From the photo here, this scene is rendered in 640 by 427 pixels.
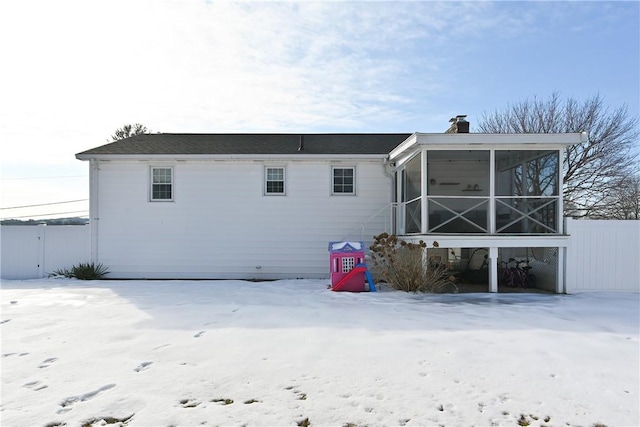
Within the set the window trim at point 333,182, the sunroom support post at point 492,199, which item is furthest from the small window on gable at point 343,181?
the sunroom support post at point 492,199

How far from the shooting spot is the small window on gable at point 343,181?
38.7ft

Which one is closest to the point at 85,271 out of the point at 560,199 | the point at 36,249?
the point at 36,249

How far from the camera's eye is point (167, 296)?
8508mm

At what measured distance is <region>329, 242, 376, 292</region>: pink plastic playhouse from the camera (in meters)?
9.27

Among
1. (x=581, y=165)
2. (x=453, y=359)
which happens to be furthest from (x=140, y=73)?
(x=581, y=165)

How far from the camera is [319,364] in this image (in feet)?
13.8

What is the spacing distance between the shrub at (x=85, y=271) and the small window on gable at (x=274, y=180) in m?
5.16

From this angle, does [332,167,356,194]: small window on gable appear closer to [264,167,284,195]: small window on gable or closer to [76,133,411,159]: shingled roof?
[76,133,411,159]: shingled roof

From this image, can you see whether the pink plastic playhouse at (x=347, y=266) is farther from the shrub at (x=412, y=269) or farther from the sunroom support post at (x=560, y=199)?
the sunroom support post at (x=560, y=199)

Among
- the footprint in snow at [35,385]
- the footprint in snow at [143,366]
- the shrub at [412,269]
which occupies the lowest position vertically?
the footprint in snow at [35,385]

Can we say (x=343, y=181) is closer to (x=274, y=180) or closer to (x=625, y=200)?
(x=274, y=180)

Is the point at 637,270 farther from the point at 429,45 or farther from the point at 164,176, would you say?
the point at 164,176

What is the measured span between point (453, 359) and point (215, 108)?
11995 mm

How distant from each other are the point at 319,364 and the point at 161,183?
9230 mm
